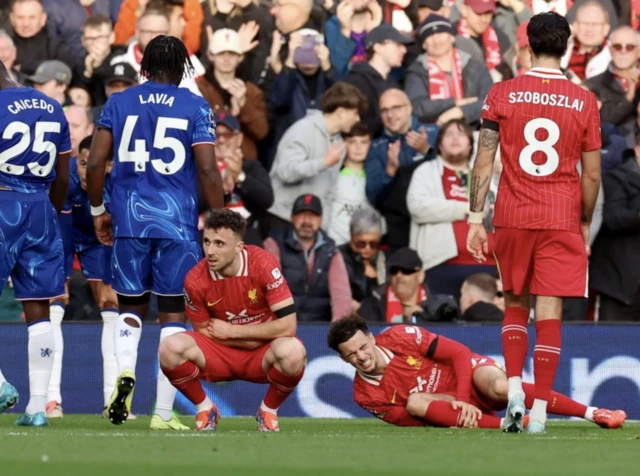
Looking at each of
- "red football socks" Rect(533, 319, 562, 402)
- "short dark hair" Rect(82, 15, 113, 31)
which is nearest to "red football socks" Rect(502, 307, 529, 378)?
"red football socks" Rect(533, 319, 562, 402)

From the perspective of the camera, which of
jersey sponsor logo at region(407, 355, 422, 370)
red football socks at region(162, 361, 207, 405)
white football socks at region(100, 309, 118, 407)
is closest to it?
red football socks at region(162, 361, 207, 405)

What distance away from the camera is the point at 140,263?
31.3 ft

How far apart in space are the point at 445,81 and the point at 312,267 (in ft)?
8.01

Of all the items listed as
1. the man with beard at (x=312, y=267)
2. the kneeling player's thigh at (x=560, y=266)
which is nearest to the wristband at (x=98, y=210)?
the kneeling player's thigh at (x=560, y=266)

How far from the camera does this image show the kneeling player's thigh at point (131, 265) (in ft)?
31.2

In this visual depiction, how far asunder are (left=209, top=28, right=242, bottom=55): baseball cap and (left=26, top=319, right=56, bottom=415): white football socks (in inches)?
195

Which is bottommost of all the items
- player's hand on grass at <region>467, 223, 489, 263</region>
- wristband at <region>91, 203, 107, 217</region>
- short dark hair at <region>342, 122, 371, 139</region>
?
wristband at <region>91, 203, 107, 217</region>

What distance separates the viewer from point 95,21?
14148mm

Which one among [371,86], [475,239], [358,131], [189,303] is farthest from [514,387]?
[371,86]

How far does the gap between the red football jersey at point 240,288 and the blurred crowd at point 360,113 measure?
3.88m

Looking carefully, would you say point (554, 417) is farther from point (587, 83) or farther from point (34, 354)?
point (34, 354)

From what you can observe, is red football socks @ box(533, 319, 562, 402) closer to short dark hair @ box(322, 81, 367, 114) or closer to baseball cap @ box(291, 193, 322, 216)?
baseball cap @ box(291, 193, 322, 216)

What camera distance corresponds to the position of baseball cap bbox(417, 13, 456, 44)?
14117 mm

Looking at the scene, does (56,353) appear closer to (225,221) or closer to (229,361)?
(229,361)
